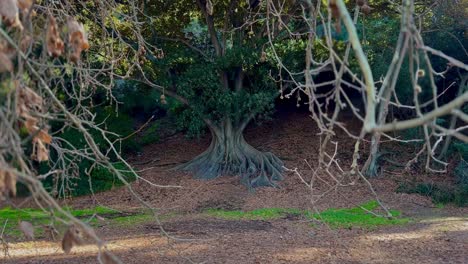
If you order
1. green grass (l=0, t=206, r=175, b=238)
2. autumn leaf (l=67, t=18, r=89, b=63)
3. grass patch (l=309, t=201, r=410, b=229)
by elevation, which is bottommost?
green grass (l=0, t=206, r=175, b=238)

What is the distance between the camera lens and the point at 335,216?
10.7m

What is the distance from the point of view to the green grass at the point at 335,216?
10.1 metres

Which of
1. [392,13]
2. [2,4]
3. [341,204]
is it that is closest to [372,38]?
[392,13]

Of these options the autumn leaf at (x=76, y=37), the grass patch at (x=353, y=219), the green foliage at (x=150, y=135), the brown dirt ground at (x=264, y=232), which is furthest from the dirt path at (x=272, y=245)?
the green foliage at (x=150, y=135)

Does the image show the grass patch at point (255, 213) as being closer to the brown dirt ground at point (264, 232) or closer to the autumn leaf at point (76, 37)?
the brown dirt ground at point (264, 232)

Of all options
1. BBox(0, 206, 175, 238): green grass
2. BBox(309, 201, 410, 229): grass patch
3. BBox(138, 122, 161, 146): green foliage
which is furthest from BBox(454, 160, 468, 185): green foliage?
BBox(138, 122, 161, 146): green foliage

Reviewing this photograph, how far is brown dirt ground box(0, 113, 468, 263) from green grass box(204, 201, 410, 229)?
1.00 ft

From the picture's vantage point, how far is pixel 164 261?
24.5 feet

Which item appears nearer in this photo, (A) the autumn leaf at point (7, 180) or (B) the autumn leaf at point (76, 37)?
(A) the autumn leaf at point (7, 180)

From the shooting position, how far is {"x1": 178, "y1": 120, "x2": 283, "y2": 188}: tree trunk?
14.1m

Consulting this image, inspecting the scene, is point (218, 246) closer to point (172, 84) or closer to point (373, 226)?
point (373, 226)

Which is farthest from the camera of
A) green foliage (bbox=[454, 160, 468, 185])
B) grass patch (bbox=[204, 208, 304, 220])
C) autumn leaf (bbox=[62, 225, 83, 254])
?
green foliage (bbox=[454, 160, 468, 185])

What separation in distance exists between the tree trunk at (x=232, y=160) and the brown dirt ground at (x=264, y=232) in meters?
0.32

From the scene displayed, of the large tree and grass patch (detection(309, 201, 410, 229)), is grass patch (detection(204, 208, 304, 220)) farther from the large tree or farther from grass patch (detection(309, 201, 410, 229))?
the large tree
